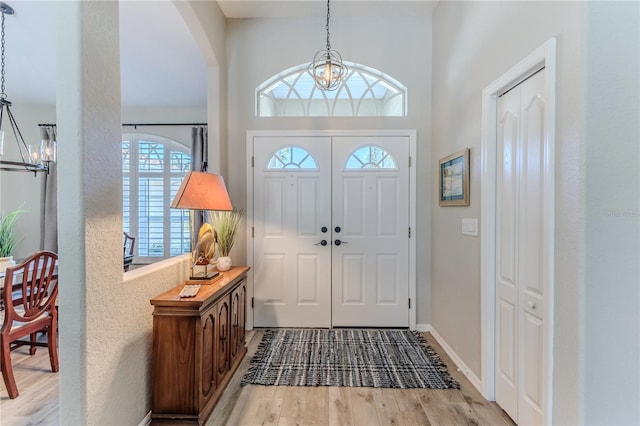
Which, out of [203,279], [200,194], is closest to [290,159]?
[200,194]

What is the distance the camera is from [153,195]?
15.6 ft

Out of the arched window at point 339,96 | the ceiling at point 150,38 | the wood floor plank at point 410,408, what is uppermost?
the ceiling at point 150,38

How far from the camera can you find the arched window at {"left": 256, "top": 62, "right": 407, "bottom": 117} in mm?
3219

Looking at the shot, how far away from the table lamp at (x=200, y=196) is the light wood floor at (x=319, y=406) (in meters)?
0.91

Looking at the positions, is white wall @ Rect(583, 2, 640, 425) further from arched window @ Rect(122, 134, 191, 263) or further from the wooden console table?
arched window @ Rect(122, 134, 191, 263)

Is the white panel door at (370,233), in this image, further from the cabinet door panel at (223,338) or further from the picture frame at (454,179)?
the cabinet door panel at (223,338)

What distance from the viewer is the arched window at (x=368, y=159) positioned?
3197 mm

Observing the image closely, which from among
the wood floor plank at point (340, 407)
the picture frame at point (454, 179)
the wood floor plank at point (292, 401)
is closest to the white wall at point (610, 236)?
the picture frame at point (454, 179)

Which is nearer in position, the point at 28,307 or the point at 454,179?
the point at 28,307

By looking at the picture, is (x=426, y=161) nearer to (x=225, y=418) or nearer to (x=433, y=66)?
(x=433, y=66)

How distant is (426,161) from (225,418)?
2.87 m

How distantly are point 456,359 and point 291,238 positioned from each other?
192 centimetres

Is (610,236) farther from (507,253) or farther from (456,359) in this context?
(456,359)

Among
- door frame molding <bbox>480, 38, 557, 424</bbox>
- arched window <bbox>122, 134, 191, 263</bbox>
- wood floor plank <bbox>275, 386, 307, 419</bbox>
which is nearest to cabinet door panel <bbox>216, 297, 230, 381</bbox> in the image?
wood floor plank <bbox>275, 386, 307, 419</bbox>
